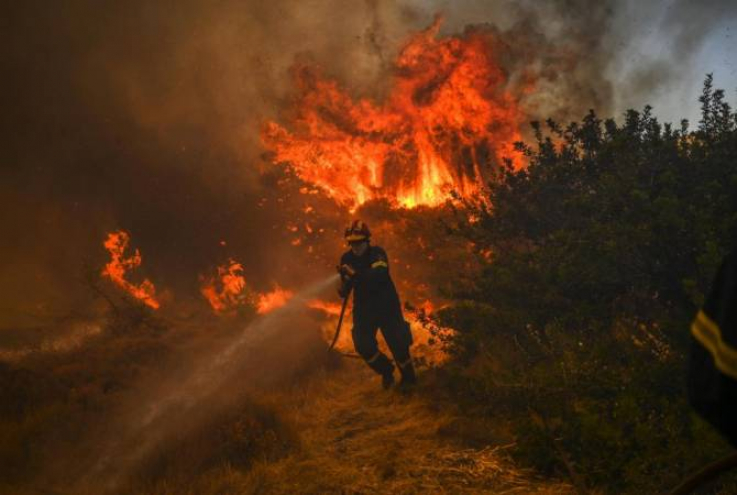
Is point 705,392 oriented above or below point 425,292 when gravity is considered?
below

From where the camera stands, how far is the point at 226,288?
1500 centimetres

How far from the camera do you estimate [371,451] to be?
4.59 metres

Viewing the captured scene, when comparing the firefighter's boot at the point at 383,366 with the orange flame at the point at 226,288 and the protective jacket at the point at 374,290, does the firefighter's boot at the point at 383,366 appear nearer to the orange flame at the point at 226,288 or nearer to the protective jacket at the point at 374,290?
the protective jacket at the point at 374,290

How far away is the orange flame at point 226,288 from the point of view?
1447cm

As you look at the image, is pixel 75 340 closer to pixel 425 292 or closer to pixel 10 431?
pixel 10 431

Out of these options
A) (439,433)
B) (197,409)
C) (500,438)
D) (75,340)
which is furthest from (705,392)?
(75,340)

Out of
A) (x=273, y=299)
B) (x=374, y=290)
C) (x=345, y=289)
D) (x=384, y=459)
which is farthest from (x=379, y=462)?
(x=273, y=299)

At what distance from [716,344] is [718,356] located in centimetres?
2

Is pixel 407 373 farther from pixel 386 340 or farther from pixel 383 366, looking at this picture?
pixel 386 340

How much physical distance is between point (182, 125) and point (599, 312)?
58.3 feet

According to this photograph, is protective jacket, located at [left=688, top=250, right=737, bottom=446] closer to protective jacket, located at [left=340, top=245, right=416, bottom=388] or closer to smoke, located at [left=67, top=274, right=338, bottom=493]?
smoke, located at [left=67, top=274, right=338, bottom=493]

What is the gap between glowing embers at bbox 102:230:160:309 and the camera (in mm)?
Result: 14727

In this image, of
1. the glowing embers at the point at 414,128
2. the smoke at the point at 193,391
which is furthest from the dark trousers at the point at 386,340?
the glowing embers at the point at 414,128

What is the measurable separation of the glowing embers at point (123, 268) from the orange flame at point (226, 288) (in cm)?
170
